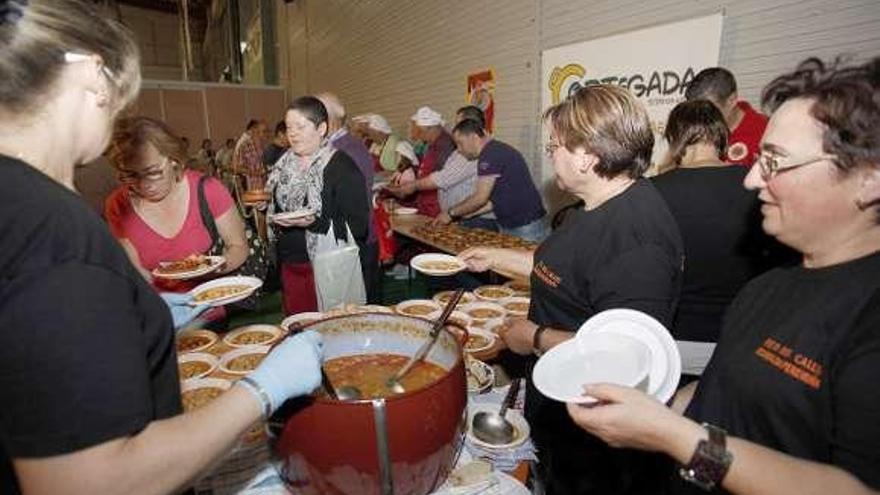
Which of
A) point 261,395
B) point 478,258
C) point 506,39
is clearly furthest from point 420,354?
point 506,39

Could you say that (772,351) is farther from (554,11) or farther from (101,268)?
(554,11)

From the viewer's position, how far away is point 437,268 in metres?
2.37

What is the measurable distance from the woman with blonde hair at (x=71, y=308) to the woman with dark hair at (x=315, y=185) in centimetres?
208

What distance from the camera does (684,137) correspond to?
2205 millimetres

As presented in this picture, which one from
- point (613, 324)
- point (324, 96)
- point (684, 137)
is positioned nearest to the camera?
point (613, 324)

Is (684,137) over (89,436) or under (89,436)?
over

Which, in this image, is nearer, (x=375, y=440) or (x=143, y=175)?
(x=375, y=440)

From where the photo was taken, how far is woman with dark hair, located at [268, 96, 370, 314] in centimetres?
291

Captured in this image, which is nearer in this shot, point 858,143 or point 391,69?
point 858,143

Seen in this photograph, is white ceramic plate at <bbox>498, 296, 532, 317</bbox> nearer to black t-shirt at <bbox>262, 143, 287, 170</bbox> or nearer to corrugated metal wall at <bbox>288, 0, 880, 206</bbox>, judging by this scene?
corrugated metal wall at <bbox>288, 0, 880, 206</bbox>

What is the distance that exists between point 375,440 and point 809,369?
83cm

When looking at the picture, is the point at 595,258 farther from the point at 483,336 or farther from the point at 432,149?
the point at 432,149

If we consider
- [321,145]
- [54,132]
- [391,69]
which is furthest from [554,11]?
[54,132]

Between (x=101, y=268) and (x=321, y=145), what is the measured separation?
2449 millimetres
